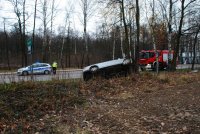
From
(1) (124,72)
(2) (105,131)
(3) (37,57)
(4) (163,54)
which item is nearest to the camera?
(2) (105,131)

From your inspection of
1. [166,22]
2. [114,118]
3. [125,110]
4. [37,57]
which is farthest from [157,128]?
[37,57]

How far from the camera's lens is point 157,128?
26.3 ft

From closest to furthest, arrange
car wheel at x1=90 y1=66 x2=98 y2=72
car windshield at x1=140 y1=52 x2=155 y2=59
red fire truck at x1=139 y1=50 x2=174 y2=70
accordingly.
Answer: car wheel at x1=90 y1=66 x2=98 y2=72
red fire truck at x1=139 y1=50 x2=174 y2=70
car windshield at x1=140 y1=52 x2=155 y2=59

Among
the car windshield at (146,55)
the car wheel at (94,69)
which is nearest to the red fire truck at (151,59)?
the car windshield at (146,55)

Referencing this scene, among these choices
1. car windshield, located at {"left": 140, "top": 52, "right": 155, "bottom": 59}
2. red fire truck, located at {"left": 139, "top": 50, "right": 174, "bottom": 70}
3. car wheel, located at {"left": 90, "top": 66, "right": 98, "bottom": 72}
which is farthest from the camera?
car windshield, located at {"left": 140, "top": 52, "right": 155, "bottom": 59}

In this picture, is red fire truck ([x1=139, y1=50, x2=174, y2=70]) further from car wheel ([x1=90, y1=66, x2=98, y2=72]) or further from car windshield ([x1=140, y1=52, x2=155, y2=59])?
car wheel ([x1=90, y1=66, x2=98, y2=72])

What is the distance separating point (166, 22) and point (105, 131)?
76.7 ft

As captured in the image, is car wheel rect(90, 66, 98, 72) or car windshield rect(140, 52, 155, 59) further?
car windshield rect(140, 52, 155, 59)

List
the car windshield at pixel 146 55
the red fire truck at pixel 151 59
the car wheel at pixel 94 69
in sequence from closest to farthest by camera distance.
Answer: the car wheel at pixel 94 69 < the red fire truck at pixel 151 59 < the car windshield at pixel 146 55

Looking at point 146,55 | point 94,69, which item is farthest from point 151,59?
point 94,69

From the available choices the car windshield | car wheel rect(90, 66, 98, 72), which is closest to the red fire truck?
the car windshield

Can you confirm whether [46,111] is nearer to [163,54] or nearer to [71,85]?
[71,85]

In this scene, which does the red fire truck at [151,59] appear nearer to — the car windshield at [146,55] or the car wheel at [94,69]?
the car windshield at [146,55]

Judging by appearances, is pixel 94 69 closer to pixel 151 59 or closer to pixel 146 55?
pixel 151 59
